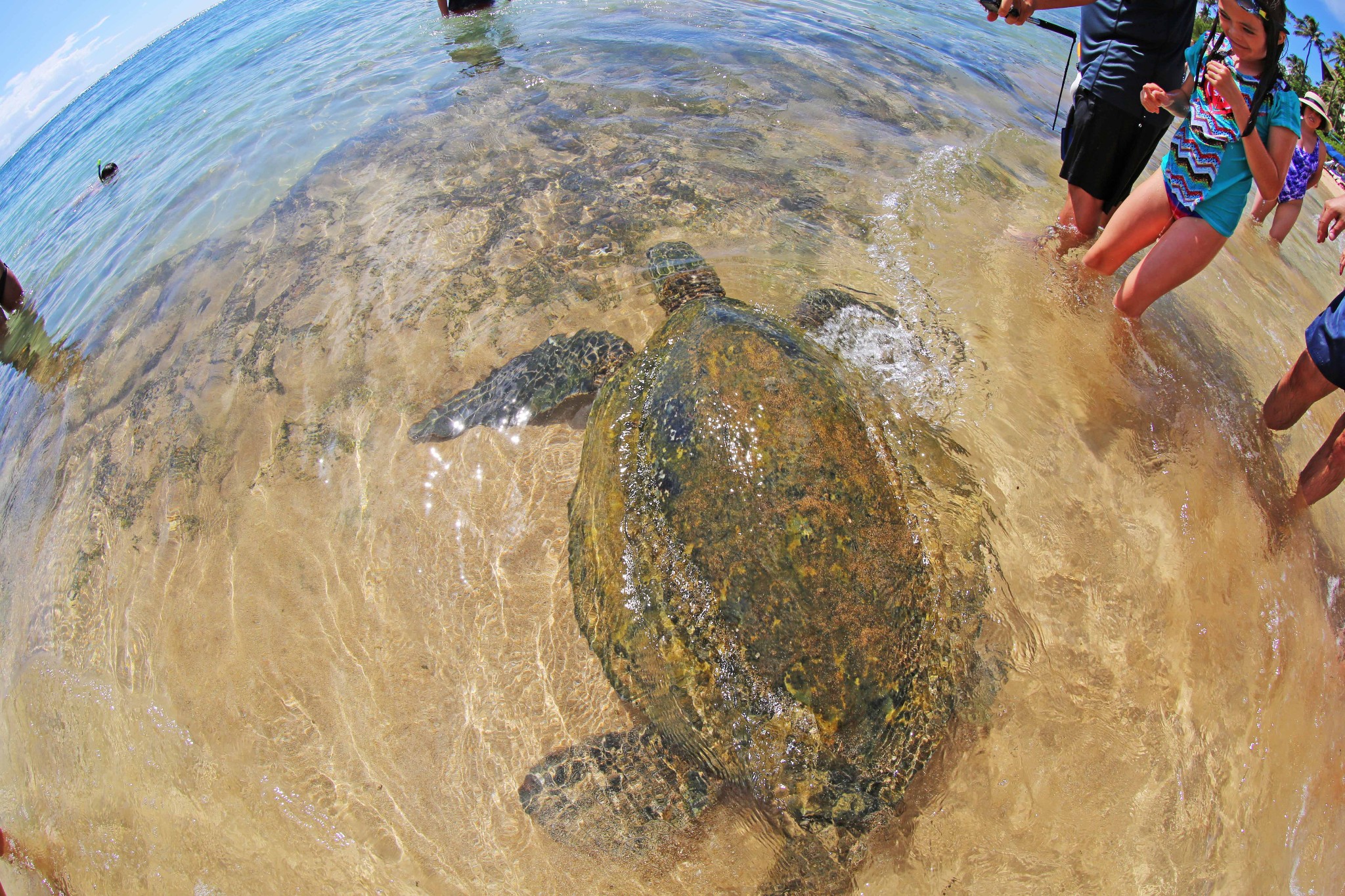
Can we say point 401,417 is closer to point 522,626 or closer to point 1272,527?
point 522,626

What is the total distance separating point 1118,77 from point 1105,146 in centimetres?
43

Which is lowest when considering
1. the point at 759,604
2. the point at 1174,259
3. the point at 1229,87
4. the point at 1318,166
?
the point at 1318,166

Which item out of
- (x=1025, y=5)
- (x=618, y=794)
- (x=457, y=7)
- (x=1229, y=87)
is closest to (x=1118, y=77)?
(x=1025, y=5)

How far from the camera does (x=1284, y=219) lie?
5.12 metres

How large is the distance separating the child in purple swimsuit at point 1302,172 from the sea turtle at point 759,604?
3.61m

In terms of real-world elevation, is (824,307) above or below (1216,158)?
below

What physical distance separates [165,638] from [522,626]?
2.08 meters

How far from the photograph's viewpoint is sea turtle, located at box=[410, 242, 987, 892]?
2.04 m

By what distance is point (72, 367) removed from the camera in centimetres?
548

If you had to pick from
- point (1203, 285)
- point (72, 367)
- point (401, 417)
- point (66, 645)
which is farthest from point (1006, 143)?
point (72, 367)

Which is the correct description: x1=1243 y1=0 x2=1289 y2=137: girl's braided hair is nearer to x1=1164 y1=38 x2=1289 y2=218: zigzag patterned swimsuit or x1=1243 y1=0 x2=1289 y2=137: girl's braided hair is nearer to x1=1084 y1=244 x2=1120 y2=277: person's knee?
x1=1164 y1=38 x2=1289 y2=218: zigzag patterned swimsuit

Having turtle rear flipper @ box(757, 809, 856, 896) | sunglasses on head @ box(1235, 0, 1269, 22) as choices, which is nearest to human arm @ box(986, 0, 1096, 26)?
sunglasses on head @ box(1235, 0, 1269, 22)

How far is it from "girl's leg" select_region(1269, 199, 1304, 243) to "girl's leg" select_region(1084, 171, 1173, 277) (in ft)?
7.63

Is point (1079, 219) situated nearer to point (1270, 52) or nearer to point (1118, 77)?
point (1118, 77)
